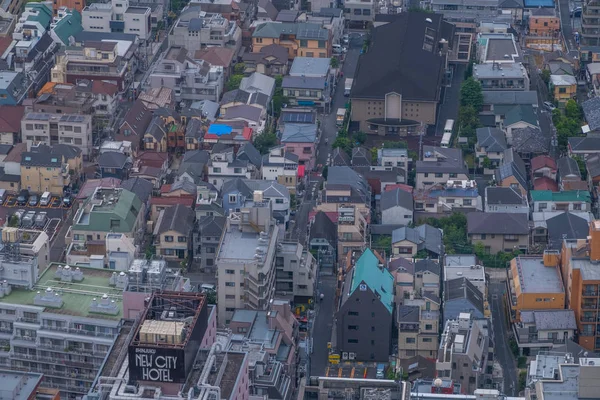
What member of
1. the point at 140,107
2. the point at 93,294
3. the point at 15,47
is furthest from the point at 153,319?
the point at 15,47

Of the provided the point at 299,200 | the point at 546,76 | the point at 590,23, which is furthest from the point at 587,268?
the point at 590,23

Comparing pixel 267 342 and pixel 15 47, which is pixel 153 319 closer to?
pixel 267 342

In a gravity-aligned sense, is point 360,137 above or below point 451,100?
below

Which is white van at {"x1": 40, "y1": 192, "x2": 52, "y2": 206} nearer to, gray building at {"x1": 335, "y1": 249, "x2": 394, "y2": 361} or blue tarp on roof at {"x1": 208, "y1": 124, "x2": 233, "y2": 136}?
blue tarp on roof at {"x1": 208, "y1": 124, "x2": 233, "y2": 136}

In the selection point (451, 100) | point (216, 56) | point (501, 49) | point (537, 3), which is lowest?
point (451, 100)

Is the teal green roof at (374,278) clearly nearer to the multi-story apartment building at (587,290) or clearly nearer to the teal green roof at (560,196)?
the multi-story apartment building at (587,290)

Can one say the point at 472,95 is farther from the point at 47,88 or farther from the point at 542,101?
the point at 47,88

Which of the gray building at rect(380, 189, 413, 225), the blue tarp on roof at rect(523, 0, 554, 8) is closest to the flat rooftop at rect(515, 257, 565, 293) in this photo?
the gray building at rect(380, 189, 413, 225)
